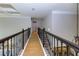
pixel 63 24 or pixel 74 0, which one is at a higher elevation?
pixel 74 0

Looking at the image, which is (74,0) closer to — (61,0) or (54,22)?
(61,0)

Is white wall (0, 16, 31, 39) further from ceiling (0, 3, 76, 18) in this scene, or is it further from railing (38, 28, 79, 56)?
railing (38, 28, 79, 56)

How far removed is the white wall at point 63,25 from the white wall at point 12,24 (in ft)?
14.4

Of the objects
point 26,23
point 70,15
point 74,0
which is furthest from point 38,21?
point 74,0

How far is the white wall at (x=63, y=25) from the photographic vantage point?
7516 mm

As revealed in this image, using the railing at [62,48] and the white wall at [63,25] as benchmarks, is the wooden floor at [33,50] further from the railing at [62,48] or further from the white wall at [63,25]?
the white wall at [63,25]

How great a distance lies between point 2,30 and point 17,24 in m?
1.26

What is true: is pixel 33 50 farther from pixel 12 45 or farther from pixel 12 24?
pixel 12 24

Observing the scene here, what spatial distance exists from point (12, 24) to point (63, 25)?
5.20 m

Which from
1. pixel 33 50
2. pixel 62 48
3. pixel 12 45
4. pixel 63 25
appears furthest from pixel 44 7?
pixel 62 48

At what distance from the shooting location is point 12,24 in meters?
11.7

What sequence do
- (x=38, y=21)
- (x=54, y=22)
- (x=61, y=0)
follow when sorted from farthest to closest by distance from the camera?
(x=38, y=21) → (x=54, y=22) → (x=61, y=0)

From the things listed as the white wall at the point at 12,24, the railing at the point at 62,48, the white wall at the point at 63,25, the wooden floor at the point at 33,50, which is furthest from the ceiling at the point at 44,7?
the white wall at the point at 12,24

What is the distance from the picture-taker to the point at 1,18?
38.1ft
